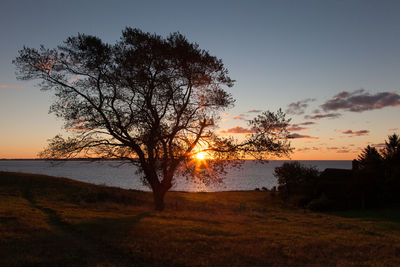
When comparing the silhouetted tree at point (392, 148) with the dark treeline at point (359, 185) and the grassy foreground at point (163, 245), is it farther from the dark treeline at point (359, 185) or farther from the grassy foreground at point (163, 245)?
the grassy foreground at point (163, 245)

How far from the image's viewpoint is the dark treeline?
45.8 metres

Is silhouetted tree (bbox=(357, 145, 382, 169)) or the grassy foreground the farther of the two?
silhouetted tree (bbox=(357, 145, 382, 169))

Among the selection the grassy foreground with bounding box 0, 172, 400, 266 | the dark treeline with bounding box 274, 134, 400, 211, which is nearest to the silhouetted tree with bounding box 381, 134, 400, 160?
the dark treeline with bounding box 274, 134, 400, 211

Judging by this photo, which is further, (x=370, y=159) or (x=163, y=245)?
(x=370, y=159)

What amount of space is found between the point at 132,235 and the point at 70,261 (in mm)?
4463

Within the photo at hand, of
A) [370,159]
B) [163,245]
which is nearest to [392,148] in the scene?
[370,159]

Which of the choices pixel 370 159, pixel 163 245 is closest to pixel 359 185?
pixel 370 159

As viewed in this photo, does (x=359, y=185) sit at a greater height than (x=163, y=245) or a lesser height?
greater

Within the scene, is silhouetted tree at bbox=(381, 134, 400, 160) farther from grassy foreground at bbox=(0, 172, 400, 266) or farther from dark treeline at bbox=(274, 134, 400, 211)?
grassy foreground at bbox=(0, 172, 400, 266)

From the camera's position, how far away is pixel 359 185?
45406mm

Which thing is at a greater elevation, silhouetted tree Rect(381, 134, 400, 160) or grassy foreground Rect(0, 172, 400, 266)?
silhouetted tree Rect(381, 134, 400, 160)

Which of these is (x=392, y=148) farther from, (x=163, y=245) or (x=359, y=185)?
(x=163, y=245)

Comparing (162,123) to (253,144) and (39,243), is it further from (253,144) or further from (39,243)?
(39,243)

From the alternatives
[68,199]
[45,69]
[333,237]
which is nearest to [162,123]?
[45,69]
